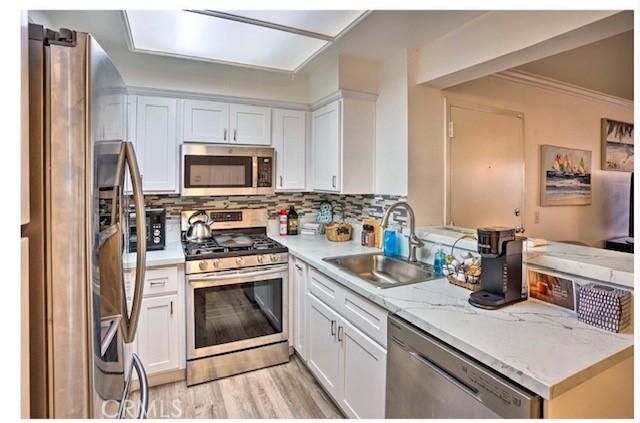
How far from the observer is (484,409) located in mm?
1076

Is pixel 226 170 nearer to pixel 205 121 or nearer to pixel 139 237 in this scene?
pixel 205 121

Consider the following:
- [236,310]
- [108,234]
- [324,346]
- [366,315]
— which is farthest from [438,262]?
[108,234]

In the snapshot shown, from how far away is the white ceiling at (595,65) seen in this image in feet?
7.87

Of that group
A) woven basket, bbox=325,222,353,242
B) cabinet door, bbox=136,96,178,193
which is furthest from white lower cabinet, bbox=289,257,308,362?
cabinet door, bbox=136,96,178,193

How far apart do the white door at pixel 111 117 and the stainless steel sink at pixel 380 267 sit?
4.60 feet

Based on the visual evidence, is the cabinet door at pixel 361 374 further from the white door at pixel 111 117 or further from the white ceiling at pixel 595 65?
the white ceiling at pixel 595 65

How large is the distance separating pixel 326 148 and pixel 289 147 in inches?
13.9

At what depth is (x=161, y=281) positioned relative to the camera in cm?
221

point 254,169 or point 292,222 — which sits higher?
point 254,169

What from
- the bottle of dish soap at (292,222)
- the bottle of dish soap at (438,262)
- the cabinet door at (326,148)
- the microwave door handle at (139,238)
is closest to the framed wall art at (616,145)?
the bottle of dish soap at (438,262)

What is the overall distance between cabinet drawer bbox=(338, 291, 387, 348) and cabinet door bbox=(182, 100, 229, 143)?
161 centimetres

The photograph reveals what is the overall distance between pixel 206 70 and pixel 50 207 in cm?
219
